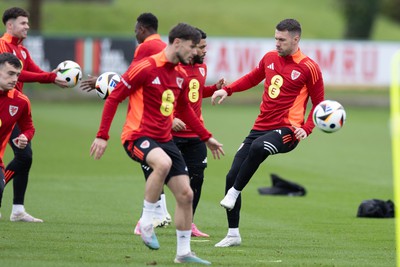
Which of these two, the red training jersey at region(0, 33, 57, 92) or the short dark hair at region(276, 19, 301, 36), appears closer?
the short dark hair at region(276, 19, 301, 36)

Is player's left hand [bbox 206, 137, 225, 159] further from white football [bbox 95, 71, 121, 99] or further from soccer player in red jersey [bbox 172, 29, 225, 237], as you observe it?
white football [bbox 95, 71, 121, 99]

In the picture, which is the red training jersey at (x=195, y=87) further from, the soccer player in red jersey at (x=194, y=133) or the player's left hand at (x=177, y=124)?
the player's left hand at (x=177, y=124)

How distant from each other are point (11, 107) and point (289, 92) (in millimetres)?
3313

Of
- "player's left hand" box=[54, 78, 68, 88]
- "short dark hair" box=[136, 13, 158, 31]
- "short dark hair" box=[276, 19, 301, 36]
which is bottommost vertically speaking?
"player's left hand" box=[54, 78, 68, 88]

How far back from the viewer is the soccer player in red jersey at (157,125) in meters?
9.47

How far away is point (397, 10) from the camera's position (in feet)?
233

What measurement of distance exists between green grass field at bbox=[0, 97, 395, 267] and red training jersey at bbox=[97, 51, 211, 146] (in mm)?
1314

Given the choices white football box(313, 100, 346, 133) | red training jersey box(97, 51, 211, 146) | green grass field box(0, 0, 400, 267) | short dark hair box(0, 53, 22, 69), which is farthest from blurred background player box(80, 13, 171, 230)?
white football box(313, 100, 346, 133)

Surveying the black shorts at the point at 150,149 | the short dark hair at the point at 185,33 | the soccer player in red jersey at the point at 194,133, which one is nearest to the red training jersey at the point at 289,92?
the soccer player in red jersey at the point at 194,133

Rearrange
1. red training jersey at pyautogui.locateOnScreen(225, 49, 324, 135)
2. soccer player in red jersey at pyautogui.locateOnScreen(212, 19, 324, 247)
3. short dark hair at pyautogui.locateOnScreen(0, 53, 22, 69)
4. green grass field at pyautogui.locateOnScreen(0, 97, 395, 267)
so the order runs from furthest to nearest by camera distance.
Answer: red training jersey at pyautogui.locateOnScreen(225, 49, 324, 135), soccer player in red jersey at pyautogui.locateOnScreen(212, 19, 324, 247), short dark hair at pyautogui.locateOnScreen(0, 53, 22, 69), green grass field at pyautogui.locateOnScreen(0, 97, 395, 267)

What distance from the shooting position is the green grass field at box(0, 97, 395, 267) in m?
10.2

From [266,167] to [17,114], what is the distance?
10.5m

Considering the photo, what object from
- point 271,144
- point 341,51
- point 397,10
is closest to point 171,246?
point 271,144

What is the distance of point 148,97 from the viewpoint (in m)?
9.67
